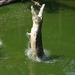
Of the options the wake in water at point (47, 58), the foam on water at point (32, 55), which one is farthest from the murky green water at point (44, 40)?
the foam on water at point (32, 55)

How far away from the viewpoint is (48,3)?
574 inches

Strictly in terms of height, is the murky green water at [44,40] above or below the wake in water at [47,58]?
below

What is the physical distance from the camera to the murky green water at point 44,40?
8375mm

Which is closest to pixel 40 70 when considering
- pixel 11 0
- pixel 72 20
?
pixel 72 20

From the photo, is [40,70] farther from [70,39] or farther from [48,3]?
[48,3]

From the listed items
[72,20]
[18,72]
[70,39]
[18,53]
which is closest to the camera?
[18,72]

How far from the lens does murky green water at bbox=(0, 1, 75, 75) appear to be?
8.38m

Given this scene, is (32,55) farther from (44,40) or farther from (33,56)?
(44,40)

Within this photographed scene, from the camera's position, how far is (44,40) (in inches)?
401

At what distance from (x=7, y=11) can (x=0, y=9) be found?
43 cm

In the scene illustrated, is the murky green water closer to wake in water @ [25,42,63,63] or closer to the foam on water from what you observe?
wake in water @ [25,42,63,63]

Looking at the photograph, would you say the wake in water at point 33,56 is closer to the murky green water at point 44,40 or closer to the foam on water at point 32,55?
the foam on water at point 32,55

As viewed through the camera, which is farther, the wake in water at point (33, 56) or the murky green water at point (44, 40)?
the wake in water at point (33, 56)

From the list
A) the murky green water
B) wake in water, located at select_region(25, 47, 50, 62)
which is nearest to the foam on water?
wake in water, located at select_region(25, 47, 50, 62)
